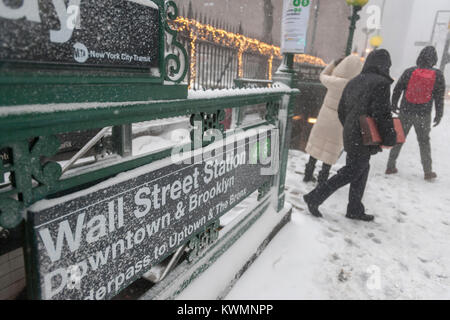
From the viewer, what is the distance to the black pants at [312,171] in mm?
4461

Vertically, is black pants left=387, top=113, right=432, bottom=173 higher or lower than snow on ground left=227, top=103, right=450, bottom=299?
higher

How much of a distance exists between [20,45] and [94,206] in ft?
2.21

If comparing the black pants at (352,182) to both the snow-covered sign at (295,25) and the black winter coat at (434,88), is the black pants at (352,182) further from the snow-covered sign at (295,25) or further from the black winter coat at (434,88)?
the black winter coat at (434,88)

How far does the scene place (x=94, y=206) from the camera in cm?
125

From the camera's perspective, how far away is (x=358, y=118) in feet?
10.9

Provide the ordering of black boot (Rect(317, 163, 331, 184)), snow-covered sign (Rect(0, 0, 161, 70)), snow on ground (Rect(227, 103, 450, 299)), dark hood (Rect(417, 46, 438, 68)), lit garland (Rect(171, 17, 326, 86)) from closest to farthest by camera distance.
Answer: snow-covered sign (Rect(0, 0, 161, 70)) → snow on ground (Rect(227, 103, 450, 299)) → black boot (Rect(317, 163, 331, 184)) → dark hood (Rect(417, 46, 438, 68)) → lit garland (Rect(171, 17, 326, 86))

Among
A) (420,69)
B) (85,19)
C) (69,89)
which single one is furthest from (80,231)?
(420,69)

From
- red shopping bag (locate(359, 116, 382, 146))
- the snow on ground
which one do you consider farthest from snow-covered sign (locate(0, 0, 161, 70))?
red shopping bag (locate(359, 116, 382, 146))

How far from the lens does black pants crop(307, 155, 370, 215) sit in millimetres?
3420

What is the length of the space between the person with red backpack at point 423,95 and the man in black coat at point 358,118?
7.15ft

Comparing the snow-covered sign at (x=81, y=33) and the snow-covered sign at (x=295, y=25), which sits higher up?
the snow-covered sign at (x=295, y=25)

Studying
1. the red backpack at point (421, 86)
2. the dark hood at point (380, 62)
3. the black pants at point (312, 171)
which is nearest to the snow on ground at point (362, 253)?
the black pants at point (312, 171)

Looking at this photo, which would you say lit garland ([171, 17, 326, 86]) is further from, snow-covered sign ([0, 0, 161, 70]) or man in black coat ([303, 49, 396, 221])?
snow-covered sign ([0, 0, 161, 70])

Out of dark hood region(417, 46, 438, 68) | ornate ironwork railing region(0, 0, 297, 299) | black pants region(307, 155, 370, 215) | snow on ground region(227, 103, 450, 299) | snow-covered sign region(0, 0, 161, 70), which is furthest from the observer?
dark hood region(417, 46, 438, 68)
